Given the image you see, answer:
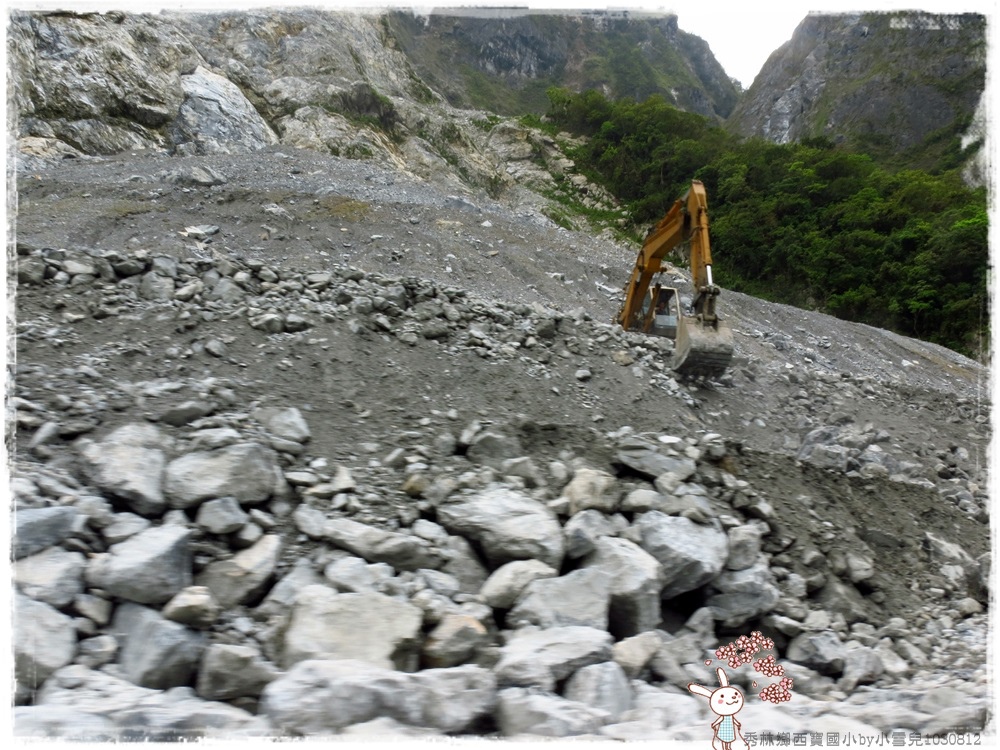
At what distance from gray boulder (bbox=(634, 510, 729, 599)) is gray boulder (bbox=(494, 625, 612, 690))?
659mm

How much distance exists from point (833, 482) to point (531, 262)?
731cm

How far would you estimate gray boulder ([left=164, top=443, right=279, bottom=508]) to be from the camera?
258 centimetres

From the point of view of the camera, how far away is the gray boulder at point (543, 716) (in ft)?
5.91

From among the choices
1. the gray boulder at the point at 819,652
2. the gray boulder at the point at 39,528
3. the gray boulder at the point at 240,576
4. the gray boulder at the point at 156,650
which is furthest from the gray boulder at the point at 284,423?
the gray boulder at the point at 819,652

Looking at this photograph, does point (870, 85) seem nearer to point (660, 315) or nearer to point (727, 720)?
point (660, 315)

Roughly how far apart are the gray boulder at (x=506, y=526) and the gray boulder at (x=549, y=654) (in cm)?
42

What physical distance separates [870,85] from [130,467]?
187 ft

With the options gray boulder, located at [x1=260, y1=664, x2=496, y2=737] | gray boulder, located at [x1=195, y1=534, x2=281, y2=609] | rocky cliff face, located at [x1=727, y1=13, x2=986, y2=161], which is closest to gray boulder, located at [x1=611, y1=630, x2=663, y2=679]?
gray boulder, located at [x1=260, y1=664, x2=496, y2=737]

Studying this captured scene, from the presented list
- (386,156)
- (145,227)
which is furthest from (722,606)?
(386,156)

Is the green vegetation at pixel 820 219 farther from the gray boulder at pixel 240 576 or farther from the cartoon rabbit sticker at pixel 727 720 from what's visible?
the gray boulder at pixel 240 576

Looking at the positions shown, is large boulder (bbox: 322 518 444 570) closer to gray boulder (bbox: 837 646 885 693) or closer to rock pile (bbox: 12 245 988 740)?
rock pile (bbox: 12 245 988 740)

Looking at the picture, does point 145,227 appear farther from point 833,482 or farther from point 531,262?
point 833,482

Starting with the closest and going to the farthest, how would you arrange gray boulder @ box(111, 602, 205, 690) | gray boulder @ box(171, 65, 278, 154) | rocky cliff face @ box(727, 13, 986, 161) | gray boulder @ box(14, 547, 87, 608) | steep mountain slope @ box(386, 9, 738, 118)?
gray boulder @ box(111, 602, 205, 690) → gray boulder @ box(14, 547, 87, 608) → gray boulder @ box(171, 65, 278, 154) → rocky cliff face @ box(727, 13, 986, 161) → steep mountain slope @ box(386, 9, 738, 118)

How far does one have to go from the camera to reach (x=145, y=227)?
8.43 m
